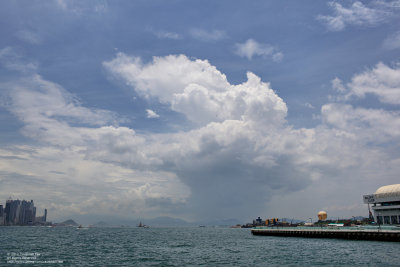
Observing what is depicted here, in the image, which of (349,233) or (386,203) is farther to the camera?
(386,203)

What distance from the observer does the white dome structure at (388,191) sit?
114 meters

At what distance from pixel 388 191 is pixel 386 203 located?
5.79m

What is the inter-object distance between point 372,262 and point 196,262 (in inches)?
1135

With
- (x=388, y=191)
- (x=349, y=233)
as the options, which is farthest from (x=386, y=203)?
(x=349, y=233)

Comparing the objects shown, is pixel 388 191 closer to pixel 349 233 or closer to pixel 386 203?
pixel 386 203

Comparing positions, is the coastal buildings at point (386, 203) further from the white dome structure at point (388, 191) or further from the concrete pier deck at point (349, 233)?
the concrete pier deck at point (349, 233)

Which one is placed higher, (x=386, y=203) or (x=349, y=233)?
(x=386, y=203)

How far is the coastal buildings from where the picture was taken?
373 ft

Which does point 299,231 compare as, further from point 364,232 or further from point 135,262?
point 135,262

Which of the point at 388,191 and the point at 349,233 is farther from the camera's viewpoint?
the point at 388,191

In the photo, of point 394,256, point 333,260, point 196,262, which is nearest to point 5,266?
point 196,262

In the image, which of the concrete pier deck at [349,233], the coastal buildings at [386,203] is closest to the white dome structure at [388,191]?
the coastal buildings at [386,203]

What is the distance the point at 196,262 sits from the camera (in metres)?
49.1

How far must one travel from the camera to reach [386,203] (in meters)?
120
